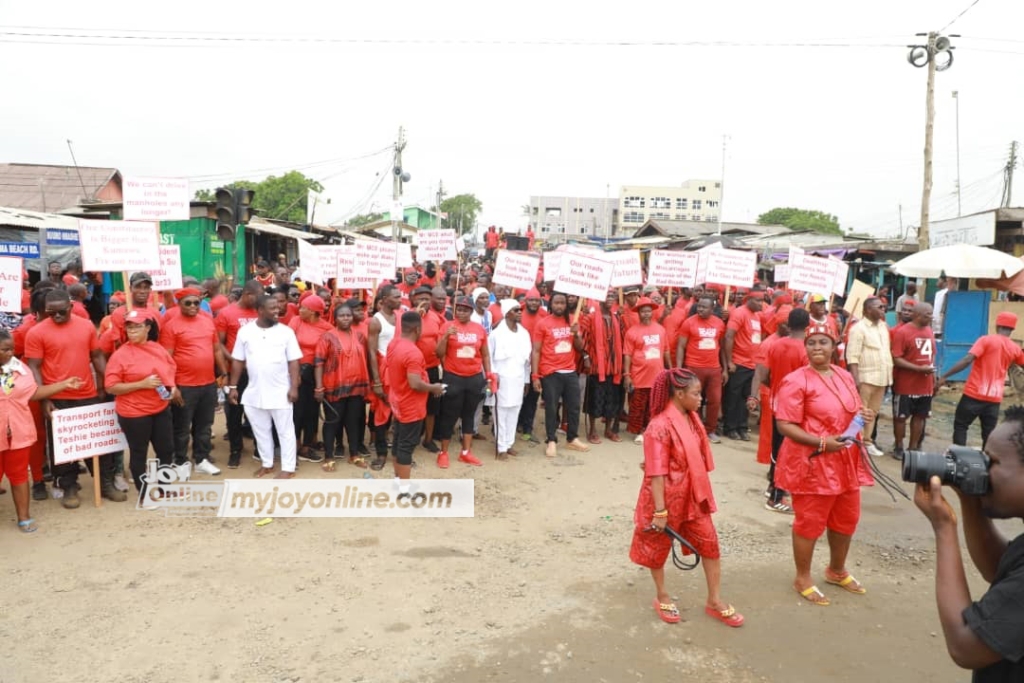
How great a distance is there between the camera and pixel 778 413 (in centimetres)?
448

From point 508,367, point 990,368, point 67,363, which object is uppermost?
point 67,363

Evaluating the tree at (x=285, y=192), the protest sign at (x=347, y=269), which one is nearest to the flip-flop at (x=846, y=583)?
the protest sign at (x=347, y=269)

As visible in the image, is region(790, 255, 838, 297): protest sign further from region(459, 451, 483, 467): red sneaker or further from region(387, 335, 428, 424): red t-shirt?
region(387, 335, 428, 424): red t-shirt

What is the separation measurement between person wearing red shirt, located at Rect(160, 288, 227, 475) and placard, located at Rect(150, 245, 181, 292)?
67 cm

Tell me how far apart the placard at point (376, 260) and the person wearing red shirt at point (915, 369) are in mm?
6069

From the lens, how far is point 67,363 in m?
5.67

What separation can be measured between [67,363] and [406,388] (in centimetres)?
276

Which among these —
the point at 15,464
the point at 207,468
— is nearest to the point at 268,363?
the point at 207,468

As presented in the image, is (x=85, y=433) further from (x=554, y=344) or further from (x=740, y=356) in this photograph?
(x=740, y=356)

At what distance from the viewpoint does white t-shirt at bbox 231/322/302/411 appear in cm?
640

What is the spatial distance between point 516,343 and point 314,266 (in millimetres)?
3011

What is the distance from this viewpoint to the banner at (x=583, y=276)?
7711 millimetres

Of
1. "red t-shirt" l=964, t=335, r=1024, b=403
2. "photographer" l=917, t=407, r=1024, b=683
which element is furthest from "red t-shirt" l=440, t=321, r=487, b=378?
"photographer" l=917, t=407, r=1024, b=683

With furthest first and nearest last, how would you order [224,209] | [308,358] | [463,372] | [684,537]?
[224,209] < [463,372] < [308,358] < [684,537]
